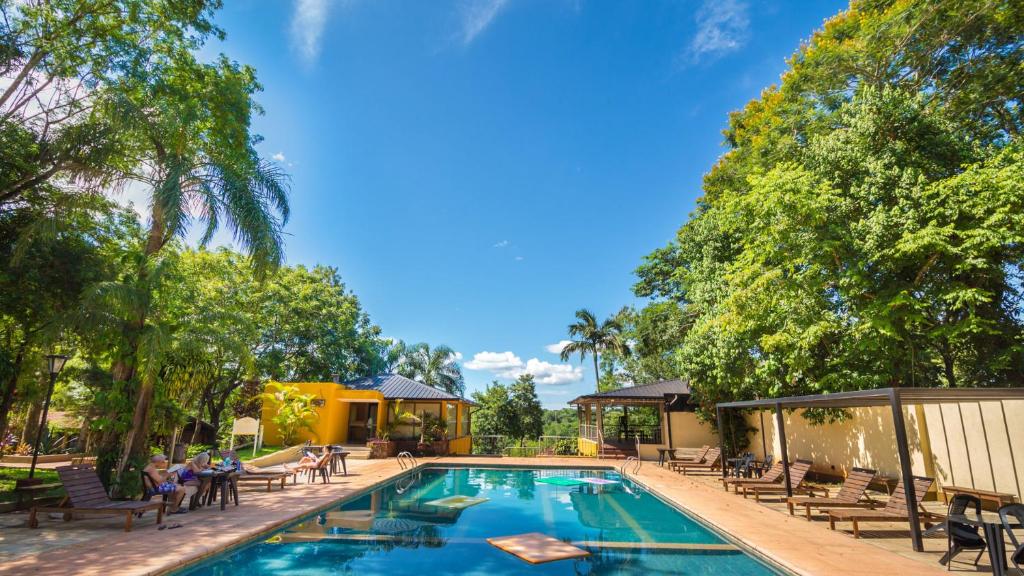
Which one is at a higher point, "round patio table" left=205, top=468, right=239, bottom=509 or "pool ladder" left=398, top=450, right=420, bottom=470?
"round patio table" left=205, top=468, right=239, bottom=509

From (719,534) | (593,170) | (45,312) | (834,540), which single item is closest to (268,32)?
(45,312)

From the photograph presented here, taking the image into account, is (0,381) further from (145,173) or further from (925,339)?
(925,339)

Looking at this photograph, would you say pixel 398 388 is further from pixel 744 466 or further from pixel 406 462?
pixel 744 466

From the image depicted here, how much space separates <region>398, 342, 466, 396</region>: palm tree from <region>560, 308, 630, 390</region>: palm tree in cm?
916

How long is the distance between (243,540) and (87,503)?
2410mm

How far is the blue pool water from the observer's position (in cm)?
598

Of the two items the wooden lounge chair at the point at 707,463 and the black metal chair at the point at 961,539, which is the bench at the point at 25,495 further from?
the wooden lounge chair at the point at 707,463

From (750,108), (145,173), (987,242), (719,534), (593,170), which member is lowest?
(719,534)

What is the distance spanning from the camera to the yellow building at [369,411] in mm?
20609

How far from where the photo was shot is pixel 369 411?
74.4ft

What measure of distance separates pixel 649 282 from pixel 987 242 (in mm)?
14419

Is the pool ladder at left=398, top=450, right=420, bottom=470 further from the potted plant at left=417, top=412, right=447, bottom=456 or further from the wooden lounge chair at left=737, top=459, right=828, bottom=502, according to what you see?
the wooden lounge chair at left=737, top=459, right=828, bottom=502

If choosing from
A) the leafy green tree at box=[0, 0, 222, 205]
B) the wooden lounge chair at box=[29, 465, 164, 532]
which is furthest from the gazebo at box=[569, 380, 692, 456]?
the leafy green tree at box=[0, 0, 222, 205]

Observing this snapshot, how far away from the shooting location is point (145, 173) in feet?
33.9
